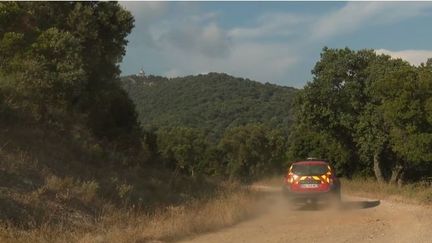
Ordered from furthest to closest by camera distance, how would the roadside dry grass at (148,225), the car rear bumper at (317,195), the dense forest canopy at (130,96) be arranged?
the dense forest canopy at (130,96), the car rear bumper at (317,195), the roadside dry grass at (148,225)

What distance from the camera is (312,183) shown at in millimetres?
19828

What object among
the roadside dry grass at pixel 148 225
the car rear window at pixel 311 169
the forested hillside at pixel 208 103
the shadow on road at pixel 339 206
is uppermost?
the forested hillside at pixel 208 103

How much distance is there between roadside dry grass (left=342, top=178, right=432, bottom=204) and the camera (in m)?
23.1

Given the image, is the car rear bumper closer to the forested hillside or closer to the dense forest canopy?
the dense forest canopy

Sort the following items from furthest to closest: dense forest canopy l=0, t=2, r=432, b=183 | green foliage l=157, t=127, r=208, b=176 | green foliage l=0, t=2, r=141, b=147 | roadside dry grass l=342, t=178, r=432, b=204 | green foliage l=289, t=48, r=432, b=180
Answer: green foliage l=157, t=127, r=208, b=176, green foliage l=289, t=48, r=432, b=180, roadside dry grass l=342, t=178, r=432, b=204, dense forest canopy l=0, t=2, r=432, b=183, green foliage l=0, t=2, r=141, b=147

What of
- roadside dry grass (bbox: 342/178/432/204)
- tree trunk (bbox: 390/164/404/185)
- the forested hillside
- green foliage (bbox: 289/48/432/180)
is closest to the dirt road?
roadside dry grass (bbox: 342/178/432/204)

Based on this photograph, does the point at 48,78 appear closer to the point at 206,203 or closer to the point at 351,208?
the point at 206,203

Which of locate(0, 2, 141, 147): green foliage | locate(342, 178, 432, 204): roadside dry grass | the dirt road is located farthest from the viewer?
locate(342, 178, 432, 204): roadside dry grass

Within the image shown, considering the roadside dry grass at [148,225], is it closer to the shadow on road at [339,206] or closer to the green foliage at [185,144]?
the shadow on road at [339,206]

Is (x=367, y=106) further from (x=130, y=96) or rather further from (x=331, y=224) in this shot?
(x=331, y=224)

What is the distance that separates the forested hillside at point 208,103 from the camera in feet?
339

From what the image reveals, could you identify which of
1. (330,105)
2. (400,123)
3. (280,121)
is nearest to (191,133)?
(280,121)

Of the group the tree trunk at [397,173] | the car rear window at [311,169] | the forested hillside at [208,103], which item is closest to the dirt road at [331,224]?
the car rear window at [311,169]

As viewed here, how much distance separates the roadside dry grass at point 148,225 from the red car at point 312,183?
8.74 ft
